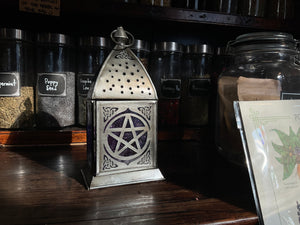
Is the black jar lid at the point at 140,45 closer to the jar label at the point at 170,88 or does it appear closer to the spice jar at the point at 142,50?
the spice jar at the point at 142,50

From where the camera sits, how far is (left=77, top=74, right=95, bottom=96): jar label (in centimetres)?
81

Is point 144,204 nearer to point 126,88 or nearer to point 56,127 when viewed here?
point 126,88

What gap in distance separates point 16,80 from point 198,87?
0.61 m

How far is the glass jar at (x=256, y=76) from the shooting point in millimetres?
540

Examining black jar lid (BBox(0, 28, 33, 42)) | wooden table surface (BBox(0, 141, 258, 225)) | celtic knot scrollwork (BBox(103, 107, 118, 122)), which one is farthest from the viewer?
black jar lid (BBox(0, 28, 33, 42))

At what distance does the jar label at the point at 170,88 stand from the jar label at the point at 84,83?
25cm

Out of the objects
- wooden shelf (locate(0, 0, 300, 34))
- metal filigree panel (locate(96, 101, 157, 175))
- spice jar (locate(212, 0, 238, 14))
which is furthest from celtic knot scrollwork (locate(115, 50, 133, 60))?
spice jar (locate(212, 0, 238, 14))

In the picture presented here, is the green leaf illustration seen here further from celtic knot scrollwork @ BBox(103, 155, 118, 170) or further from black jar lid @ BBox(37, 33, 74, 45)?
black jar lid @ BBox(37, 33, 74, 45)

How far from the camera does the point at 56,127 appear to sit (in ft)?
2.62

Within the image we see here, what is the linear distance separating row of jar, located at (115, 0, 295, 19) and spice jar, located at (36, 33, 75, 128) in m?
0.40

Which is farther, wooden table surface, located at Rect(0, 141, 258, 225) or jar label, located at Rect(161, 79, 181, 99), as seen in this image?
jar label, located at Rect(161, 79, 181, 99)

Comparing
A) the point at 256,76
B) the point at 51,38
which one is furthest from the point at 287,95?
the point at 51,38

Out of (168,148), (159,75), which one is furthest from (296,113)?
(159,75)

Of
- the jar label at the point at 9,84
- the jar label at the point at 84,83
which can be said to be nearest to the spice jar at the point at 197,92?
the jar label at the point at 84,83
